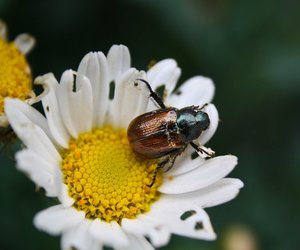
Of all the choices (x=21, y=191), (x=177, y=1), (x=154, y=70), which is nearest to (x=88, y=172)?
(x=154, y=70)

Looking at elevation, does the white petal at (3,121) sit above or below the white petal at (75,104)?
below

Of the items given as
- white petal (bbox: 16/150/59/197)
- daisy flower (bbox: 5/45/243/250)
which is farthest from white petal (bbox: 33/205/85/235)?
white petal (bbox: 16/150/59/197)

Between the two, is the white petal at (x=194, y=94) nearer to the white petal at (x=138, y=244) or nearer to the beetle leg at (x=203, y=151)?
the beetle leg at (x=203, y=151)

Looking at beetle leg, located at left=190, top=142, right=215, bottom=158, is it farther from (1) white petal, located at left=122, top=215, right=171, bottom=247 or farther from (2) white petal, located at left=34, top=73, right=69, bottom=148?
(2) white petal, located at left=34, top=73, right=69, bottom=148

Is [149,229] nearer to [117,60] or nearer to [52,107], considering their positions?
[52,107]

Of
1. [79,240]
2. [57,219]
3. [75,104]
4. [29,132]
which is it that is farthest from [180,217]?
[29,132]

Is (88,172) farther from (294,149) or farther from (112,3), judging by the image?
(294,149)

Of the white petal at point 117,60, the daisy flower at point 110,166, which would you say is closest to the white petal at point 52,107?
the daisy flower at point 110,166
